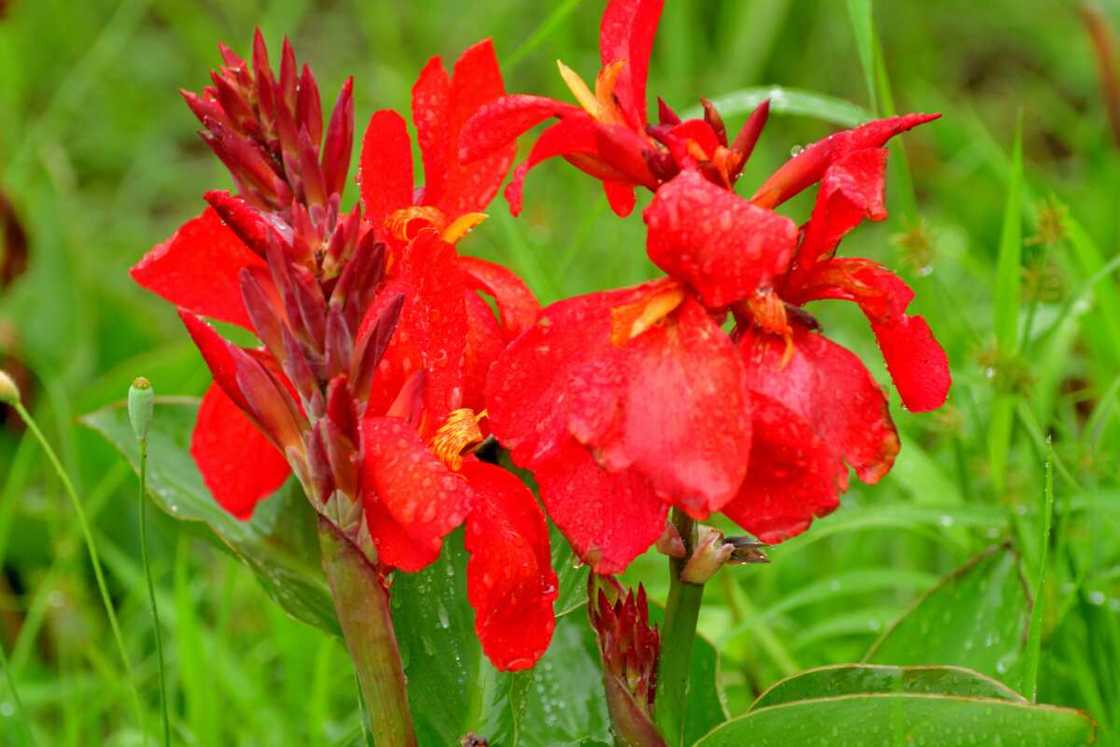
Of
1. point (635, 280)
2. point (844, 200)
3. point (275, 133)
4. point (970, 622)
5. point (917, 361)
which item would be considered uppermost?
point (275, 133)

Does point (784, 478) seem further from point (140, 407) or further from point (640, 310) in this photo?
point (140, 407)

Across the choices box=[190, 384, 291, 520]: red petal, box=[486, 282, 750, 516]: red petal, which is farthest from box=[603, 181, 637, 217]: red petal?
box=[190, 384, 291, 520]: red petal

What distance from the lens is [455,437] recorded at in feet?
3.37

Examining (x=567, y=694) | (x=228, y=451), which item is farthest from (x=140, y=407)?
(x=567, y=694)

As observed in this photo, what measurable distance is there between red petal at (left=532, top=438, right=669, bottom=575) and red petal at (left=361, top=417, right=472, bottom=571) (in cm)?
6

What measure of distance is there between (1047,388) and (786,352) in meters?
1.16

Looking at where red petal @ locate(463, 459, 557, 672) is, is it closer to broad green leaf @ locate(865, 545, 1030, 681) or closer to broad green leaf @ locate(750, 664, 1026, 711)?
broad green leaf @ locate(750, 664, 1026, 711)

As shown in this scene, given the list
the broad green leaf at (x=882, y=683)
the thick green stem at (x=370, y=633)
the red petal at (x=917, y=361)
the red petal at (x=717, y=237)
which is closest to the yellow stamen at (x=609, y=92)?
the red petal at (x=717, y=237)

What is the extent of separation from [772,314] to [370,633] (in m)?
0.36

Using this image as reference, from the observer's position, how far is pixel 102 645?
215 cm

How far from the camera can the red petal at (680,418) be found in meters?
0.86

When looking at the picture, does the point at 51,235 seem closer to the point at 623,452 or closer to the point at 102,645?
the point at 102,645

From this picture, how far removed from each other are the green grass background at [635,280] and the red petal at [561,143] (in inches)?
20.4

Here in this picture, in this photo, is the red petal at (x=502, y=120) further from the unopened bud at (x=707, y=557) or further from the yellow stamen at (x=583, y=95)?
the unopened bud at (x=707, y=557)
